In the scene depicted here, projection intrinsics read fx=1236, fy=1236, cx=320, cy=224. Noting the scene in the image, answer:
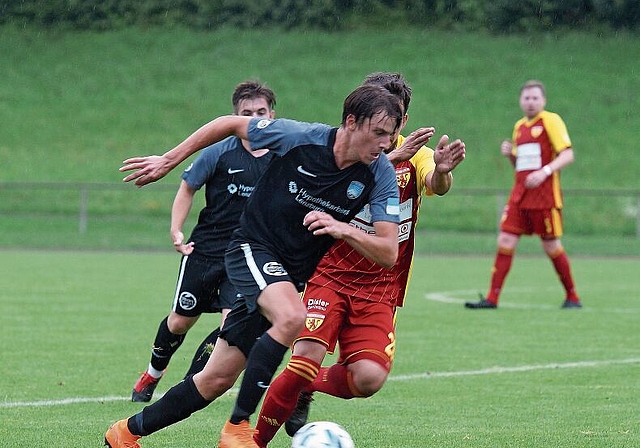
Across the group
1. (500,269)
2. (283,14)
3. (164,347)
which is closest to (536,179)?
(500,269)

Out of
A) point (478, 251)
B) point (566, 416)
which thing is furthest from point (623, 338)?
point (478, 251)

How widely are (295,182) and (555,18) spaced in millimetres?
40963

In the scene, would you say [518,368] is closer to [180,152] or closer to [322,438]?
[322,438]

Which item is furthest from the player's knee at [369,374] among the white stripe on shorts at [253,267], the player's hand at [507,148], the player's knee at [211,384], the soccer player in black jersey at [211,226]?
the player's hand at [507,148]

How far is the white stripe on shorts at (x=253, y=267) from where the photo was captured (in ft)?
16.9

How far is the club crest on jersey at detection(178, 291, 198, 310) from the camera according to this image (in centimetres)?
716

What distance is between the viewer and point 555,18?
4469 cm

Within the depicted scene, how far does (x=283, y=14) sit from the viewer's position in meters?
46.0

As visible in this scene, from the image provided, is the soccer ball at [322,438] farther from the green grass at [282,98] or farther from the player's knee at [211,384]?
the green grass at [282,98]

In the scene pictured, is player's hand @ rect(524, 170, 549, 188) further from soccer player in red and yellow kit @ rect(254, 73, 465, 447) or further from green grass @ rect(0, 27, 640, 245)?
green grass @ rect(0, 27, 640, 245)

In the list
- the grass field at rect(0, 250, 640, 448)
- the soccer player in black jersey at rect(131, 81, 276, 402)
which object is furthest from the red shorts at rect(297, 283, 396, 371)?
the soccer player in black jersey at rect(131, 81, 276, 402)

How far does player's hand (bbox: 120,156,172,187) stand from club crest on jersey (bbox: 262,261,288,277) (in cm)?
58

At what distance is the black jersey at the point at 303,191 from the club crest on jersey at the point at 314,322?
47 cm

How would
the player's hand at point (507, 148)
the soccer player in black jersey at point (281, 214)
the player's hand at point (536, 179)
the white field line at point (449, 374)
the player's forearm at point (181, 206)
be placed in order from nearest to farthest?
1. the soccer player in black jersey at point (281, 214)
2. the white field line at point (449, 374)
3. the player's forearm at point (181, 206)
4. the player's hand at point (536, 179)
5. the player's hand at point (507, 148)
